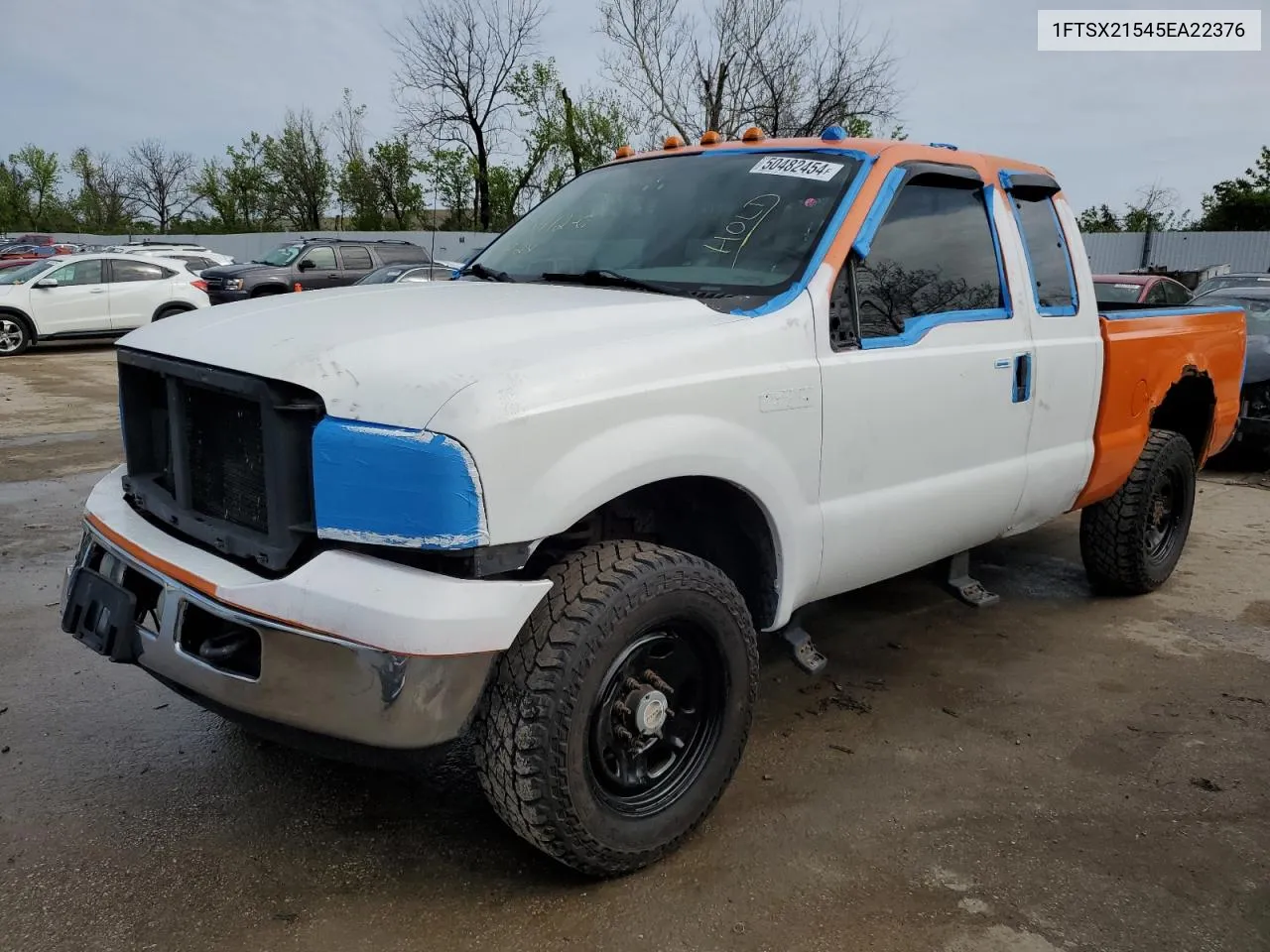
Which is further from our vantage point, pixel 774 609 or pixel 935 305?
pixel 935 305

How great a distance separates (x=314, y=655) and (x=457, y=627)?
33cm

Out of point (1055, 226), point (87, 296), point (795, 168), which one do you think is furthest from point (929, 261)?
point (87, 296)

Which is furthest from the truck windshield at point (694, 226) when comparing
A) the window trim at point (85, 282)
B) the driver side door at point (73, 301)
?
the window trim at point (85, 282)

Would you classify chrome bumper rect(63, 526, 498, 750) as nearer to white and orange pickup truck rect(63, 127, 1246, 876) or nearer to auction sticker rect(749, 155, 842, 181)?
white and orange pickup truck rect(63, 127, 1246, 876)

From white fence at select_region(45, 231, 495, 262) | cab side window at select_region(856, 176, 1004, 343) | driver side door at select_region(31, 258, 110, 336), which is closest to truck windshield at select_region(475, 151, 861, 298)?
cab side window at select_region(856, 176, 1004, 343)

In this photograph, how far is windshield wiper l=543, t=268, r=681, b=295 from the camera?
301 centimetres

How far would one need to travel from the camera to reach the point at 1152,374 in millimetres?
4469

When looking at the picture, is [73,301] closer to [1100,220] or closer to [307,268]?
[307,268]

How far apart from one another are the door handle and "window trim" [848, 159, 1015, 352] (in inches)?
6.5

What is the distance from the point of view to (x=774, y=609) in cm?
293

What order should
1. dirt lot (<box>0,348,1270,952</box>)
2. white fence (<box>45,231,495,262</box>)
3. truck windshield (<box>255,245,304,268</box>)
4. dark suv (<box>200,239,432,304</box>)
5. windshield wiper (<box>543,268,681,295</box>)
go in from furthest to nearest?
white fence (<box>45,231,495,262</box>) → truck windshield (<box>255,245,304,268</box>) → dark suv (<box>200,239,432,304</box>) → windshield wiper (<box>543,268,681,295</box>) → dirt lot (<box>0,348,1270,952</box>)

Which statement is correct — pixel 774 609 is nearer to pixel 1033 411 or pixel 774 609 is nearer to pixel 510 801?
pixel 510 801

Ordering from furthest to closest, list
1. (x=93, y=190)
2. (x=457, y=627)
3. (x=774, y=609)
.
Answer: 1. (x=93, y=190)
2. (x=774, y=609)
3. (x=457, y=627)

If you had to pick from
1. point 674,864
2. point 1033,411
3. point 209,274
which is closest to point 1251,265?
point 209,274
